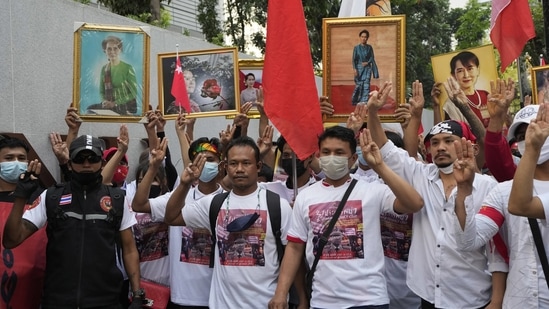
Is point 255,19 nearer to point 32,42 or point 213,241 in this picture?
point 32,42

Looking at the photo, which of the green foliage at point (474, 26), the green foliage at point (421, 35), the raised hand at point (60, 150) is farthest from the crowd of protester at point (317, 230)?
the green foliage at point (474, 26)

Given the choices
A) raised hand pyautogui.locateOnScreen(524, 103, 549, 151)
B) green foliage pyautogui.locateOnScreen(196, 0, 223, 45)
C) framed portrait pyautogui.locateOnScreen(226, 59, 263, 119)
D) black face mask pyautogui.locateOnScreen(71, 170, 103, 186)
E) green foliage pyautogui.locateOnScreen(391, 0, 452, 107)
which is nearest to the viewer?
raised hand pyautogui.locateOnScreen(524, 103, 549, 151)

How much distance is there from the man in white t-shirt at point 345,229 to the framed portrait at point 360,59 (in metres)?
1.01

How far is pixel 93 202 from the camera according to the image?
4645mm

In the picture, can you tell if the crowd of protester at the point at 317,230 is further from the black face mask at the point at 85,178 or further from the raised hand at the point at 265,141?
the raised hand at the point at 265,141

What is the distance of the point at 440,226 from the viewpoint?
4.21 meters

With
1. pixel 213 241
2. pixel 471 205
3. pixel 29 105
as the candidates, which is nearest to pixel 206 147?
pixel 213 241

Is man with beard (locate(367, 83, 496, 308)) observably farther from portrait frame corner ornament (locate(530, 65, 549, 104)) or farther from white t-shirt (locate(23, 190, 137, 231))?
white t-shirt (locate(23, 190, 137, 231))

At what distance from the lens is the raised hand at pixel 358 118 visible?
15.8 feet

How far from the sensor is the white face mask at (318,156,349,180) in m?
4.40

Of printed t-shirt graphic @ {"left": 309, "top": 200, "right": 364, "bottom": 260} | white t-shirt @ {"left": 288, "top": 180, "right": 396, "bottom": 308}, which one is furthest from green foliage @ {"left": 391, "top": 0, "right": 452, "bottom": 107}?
printed t-shirt graphic @ {"left": 309, "top": 200, "right": 364, "bottom": 260}

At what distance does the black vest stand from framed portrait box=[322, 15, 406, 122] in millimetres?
2071

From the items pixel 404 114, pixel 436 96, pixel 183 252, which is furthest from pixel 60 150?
pixel 436 96

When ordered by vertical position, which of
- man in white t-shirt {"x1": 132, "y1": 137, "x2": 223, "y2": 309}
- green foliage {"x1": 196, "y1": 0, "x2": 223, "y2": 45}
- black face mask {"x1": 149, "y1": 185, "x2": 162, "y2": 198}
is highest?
green foliage {"x1": 196, "y1": 0, "x2": 223, "y2": 45}
